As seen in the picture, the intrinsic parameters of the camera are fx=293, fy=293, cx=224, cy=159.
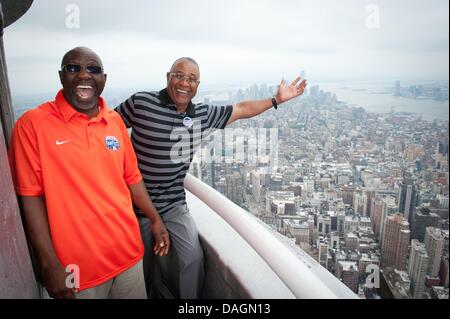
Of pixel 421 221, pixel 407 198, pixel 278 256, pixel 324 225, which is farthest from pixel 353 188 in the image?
pixel 278 256

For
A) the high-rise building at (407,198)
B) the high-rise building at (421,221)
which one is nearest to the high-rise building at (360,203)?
the high-rise building at (407,198)

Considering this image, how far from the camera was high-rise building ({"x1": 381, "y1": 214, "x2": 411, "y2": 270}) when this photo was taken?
3436 millimetres

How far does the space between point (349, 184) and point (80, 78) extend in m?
4.77

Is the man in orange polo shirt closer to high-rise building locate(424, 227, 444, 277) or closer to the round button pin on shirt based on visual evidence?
the round button pin on shirt

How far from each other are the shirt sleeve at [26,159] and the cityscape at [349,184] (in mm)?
340

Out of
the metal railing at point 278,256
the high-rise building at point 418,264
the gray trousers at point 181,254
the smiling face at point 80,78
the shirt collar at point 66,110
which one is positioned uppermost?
the smiling face at point 80,78

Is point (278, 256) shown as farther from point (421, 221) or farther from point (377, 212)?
point (421, 221)

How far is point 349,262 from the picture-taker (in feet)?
9.84

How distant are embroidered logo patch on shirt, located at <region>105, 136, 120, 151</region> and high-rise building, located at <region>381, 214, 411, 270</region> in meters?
3.11

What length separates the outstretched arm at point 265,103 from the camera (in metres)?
2.27

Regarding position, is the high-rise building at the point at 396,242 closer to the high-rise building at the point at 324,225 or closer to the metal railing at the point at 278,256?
the high-rise building at the point at 324,225

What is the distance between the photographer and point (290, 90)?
2490mm

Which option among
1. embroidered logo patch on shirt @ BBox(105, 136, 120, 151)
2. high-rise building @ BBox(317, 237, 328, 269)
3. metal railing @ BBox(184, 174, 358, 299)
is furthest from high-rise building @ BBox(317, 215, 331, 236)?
embroidered logo patch on shirt @ BBox(105, 136, 120, 151)
